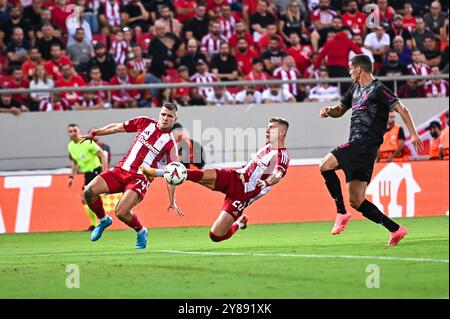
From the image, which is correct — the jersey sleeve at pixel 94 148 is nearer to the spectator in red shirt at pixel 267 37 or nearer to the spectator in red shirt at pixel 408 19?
the spectator in red shirt at pixel 267 37

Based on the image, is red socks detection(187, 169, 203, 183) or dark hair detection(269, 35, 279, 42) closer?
red socks detection(187, 169, 203, 183)

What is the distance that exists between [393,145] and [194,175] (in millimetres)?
9757

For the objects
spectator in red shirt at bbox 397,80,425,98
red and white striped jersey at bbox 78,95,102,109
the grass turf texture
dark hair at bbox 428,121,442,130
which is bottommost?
the grass turf texture

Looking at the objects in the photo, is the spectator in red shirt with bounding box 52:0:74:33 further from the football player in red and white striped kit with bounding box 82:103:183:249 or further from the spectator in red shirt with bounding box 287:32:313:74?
the football player in red and white striped kit with bounding box 82:103:183:249

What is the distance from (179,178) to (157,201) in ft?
26.6

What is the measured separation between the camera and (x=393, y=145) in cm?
2180

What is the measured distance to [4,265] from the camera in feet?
42.2

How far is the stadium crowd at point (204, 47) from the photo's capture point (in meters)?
21.9

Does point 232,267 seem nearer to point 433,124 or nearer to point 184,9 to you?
point 433,124

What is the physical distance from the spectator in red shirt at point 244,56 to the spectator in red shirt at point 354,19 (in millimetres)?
2364

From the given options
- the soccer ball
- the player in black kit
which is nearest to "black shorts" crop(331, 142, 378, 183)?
the player in black kit

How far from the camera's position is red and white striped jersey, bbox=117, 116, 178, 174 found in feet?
49.2

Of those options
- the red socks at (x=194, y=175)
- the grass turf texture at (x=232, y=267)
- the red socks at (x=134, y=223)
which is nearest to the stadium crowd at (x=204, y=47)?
the grass turf texture at (x=232, y=267)

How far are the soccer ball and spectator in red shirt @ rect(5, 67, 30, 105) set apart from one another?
937 centimetres
